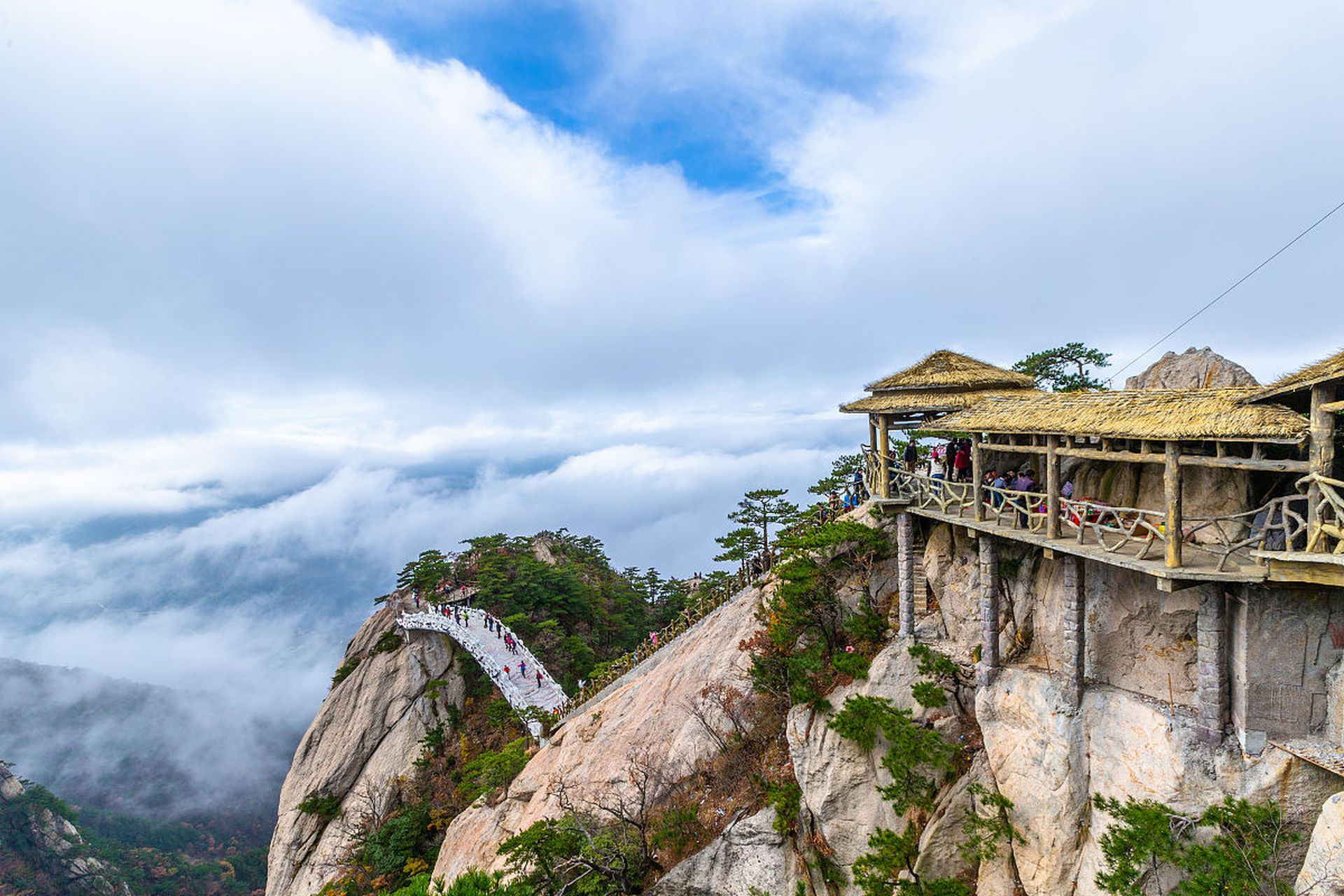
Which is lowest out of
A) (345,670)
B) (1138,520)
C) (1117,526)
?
(345,670)

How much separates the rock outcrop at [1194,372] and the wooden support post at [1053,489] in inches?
258

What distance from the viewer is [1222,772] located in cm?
1039

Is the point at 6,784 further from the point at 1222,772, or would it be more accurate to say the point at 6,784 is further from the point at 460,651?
the point at 1222,772

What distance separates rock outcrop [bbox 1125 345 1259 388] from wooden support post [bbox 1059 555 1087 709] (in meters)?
7.21

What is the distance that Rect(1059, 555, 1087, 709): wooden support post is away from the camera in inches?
499

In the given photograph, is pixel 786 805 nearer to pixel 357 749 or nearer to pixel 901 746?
pixel 901 746

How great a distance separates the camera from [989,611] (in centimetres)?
1484

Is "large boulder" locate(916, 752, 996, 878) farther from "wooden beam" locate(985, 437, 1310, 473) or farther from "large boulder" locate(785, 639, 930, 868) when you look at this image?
"wooden beam" locate(985, 437, 1310, 473)

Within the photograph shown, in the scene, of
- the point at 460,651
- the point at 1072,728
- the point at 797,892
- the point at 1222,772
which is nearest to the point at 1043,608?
the point at 1072,728

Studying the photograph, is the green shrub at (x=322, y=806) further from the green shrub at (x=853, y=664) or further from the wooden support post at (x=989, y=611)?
the wooden support post at (x=989, y=611)

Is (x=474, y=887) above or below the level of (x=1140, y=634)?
below

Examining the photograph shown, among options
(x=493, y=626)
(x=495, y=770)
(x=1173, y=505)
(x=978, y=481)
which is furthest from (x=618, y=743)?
(x=1173, y=505)

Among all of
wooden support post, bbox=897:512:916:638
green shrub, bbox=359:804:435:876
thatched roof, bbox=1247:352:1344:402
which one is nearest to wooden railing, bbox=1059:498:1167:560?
thatched roof, bbox=1247:352:1344:402

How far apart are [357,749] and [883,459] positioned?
115ft
